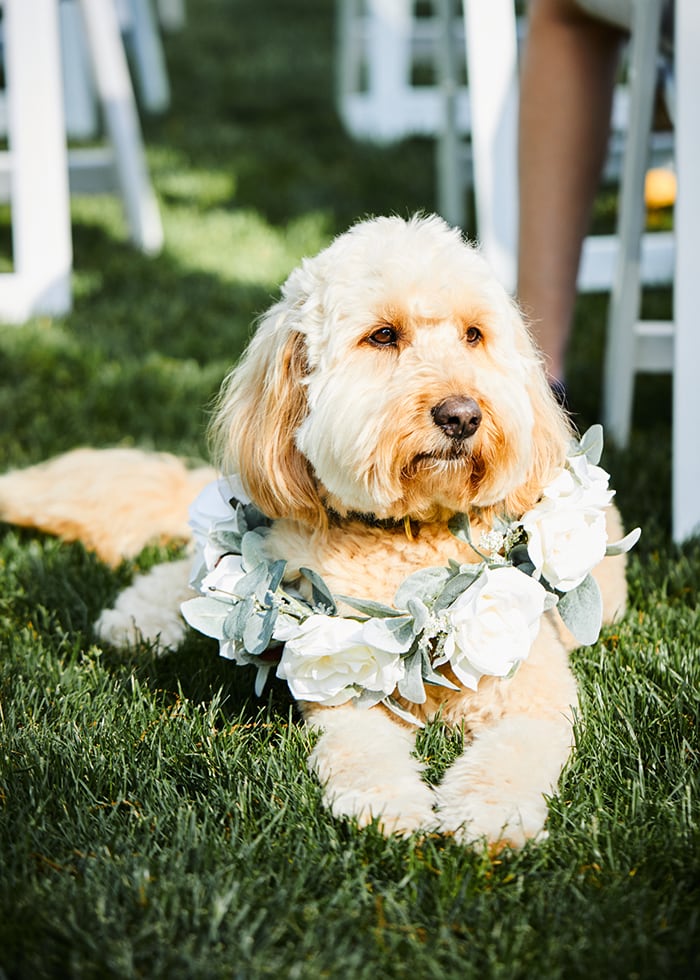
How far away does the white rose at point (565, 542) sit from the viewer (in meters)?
1.95

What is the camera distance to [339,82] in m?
8.70

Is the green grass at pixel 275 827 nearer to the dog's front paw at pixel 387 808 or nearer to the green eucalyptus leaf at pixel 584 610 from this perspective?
the dog's front paw at pixel 387 808

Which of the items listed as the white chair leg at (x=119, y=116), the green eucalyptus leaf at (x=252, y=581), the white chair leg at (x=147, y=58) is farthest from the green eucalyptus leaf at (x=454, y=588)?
the white chair leg at (x=147, y=58)

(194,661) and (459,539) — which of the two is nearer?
(459,539)

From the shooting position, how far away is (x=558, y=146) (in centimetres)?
331

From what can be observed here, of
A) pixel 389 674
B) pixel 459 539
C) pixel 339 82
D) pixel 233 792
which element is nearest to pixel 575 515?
pixel 459 539

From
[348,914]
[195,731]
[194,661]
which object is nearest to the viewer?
[348,914]

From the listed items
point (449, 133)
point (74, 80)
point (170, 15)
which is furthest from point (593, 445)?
point (170, 15)

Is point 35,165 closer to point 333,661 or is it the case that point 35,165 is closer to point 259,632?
point 259,632

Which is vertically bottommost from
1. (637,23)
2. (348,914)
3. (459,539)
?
(348,914)

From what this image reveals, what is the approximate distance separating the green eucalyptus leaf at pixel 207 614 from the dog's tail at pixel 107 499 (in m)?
0.85

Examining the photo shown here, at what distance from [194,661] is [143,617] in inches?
Result: 7.5

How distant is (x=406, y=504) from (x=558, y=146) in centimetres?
184

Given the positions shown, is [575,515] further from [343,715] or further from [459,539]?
[343,715]
